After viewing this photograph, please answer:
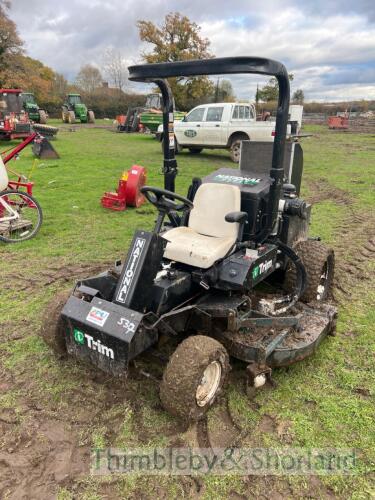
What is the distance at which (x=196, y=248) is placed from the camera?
9.89 feet

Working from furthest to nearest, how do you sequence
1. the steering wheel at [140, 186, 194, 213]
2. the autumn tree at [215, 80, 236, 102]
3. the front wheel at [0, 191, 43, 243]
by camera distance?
the autumn tree at [215, 80, 236, 102] < the front wheel at [0, 191, 43, 243] < the steering wheel at [140, 186, 194, 213]

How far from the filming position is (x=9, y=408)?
2.65 meters

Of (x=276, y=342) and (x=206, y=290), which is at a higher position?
(x=206, y=290)

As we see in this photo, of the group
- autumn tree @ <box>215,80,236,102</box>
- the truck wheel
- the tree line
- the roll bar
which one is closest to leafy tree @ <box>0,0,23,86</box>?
the tree line

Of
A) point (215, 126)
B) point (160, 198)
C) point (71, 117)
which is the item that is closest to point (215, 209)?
point (160, 198)

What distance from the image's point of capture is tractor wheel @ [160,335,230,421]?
2381 mm

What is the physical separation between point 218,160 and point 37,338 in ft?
35.7

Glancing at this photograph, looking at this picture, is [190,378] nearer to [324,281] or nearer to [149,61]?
[324,281]

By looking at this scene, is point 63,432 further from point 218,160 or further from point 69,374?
point 218,160

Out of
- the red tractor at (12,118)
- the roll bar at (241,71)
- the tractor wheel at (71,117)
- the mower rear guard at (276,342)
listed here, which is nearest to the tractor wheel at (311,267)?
the mower rear guard at (276,342)

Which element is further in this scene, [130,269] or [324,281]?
[324,281]

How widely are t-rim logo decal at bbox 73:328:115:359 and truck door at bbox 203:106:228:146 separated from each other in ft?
35.6

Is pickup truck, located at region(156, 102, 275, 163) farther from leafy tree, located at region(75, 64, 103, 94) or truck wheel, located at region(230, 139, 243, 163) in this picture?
leafy tree, located at region(75, 64, 103, 94)

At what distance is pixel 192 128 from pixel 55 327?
11347 millimetres
